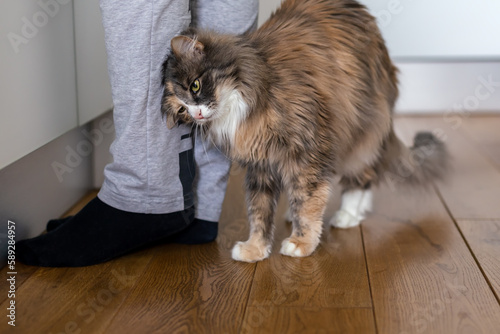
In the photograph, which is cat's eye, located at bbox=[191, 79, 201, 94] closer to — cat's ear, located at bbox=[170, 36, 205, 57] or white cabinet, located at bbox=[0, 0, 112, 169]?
cat's ear, located at bbox=[170, 36, 205, 57]

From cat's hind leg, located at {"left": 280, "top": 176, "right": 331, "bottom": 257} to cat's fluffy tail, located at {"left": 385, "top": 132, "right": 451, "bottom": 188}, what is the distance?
0.42 meters

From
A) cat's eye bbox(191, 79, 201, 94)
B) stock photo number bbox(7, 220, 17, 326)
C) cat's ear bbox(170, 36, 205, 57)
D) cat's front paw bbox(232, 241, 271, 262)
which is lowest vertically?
cat's front paw bbox(232, 241, 271, 262)

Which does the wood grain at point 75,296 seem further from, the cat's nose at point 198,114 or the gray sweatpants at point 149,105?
the cat's nose at point 198,114

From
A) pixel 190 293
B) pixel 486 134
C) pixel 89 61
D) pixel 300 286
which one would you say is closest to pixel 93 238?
pixel 190 293

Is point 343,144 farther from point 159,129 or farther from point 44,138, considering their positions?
point 44,138

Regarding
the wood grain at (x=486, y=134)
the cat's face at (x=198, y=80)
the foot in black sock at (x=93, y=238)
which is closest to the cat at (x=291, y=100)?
the cat's face at (x=198, y=80)

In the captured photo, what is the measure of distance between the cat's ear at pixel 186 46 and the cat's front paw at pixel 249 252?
514 mm

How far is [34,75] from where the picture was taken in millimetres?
1659

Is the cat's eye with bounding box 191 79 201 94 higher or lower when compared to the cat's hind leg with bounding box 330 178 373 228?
higher

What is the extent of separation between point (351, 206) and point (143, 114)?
76 cm

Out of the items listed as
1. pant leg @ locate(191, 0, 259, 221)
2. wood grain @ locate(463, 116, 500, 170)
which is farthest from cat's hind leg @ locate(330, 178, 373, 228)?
wood grain @ locate(463, 116, 500, 170)

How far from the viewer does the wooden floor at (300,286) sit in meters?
1.31

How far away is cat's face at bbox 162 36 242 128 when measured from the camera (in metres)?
1.48

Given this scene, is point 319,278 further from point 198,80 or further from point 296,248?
point 198,80
